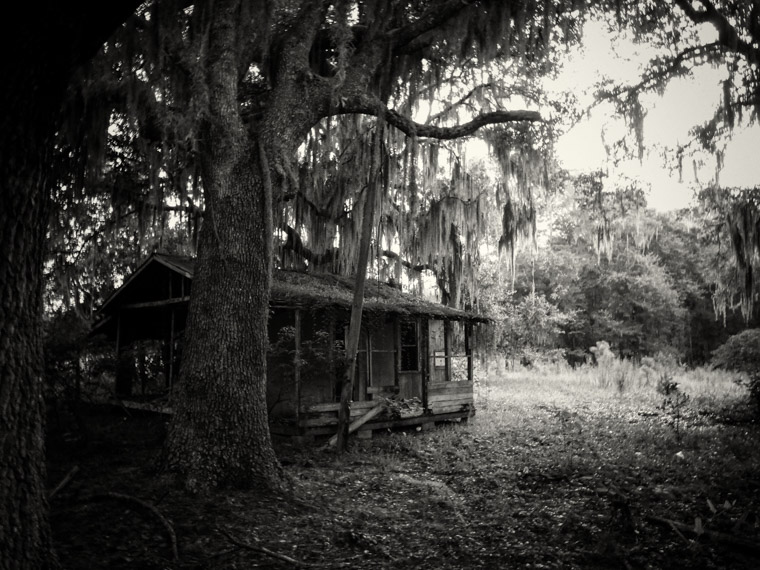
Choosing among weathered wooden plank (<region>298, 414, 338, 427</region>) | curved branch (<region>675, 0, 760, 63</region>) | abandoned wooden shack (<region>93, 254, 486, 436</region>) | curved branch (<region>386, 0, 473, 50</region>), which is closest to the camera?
curved branch (<region>675, 0, 760, 63</region>)

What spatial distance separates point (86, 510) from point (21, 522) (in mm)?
2417

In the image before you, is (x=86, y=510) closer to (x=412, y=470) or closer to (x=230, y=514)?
(x=230, y=514)

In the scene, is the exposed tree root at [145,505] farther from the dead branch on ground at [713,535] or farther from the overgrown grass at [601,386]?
the overgrown grass at [601,386]

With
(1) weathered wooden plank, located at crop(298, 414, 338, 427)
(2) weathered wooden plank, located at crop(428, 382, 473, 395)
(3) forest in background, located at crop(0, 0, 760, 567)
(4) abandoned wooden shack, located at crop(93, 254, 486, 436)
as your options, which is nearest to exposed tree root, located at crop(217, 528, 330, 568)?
(3) forest in background, located at crop(0, 0, 760, 567)

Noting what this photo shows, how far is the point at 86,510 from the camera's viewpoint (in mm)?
5250

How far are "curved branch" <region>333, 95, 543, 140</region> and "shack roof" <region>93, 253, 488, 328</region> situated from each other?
14.4 feet

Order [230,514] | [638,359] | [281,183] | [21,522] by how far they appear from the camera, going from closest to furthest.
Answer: [21,522] < [230,514] < [281,183] < [638,359]

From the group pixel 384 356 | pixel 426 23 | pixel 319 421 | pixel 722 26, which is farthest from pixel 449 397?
pixel 722 26

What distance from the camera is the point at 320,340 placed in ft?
40.0

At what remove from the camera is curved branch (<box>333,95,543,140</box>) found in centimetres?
885

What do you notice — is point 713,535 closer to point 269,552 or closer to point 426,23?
point 269,552

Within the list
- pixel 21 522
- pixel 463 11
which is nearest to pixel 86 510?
pixel 21 522

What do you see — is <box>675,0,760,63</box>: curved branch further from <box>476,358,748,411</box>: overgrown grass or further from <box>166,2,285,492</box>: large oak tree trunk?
<box>476,358,748,411</box>: overgrown grass

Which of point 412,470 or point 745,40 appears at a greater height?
point 745,40
